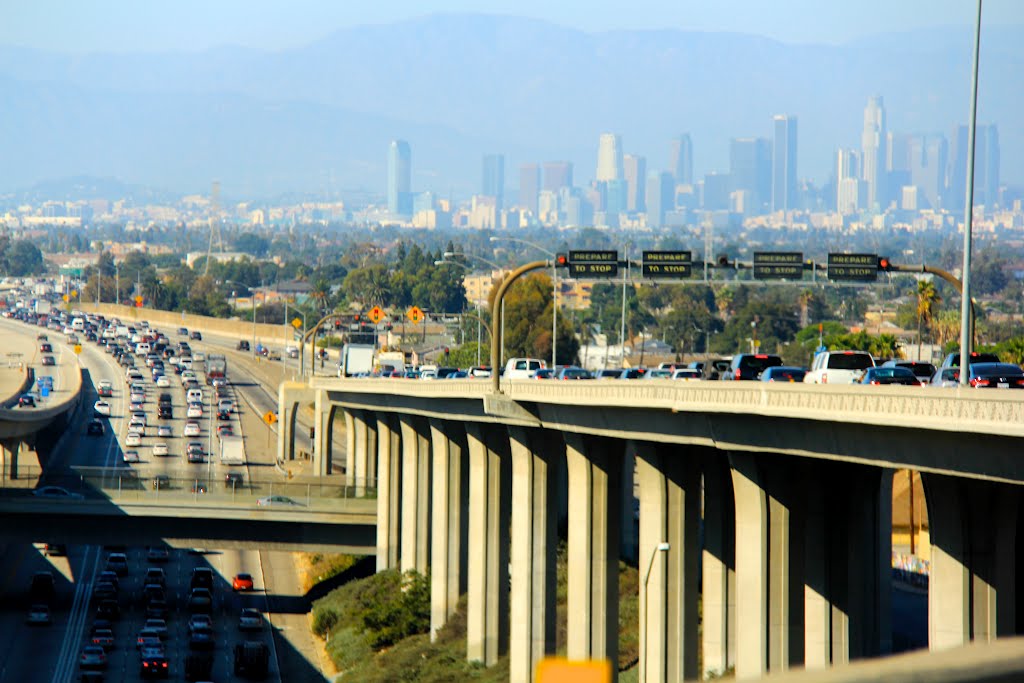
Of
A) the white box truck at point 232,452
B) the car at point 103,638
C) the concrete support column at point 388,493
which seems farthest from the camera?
the white box truck at point 232,452

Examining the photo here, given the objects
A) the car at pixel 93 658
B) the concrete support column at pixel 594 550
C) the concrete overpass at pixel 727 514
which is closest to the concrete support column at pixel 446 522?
the concrete overpass at pixel 727 514

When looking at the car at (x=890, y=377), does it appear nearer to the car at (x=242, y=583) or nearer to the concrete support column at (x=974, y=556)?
the concrete support column at (x=974, y=556)

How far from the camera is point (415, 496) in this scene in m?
82.3

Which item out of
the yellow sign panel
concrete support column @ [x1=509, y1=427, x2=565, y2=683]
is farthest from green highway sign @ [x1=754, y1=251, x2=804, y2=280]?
the yellow sign panel

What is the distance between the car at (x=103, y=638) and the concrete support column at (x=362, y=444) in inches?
1273

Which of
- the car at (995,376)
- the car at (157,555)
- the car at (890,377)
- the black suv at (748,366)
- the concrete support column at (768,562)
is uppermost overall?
the car at (995,376)

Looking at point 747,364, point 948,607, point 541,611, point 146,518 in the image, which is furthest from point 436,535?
point 948,607

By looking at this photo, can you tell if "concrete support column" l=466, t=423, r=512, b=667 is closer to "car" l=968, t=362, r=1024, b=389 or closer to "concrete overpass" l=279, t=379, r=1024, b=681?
"concrete overpass" l=279, t=379, r=1024, b=681

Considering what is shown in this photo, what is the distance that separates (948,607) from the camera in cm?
3409

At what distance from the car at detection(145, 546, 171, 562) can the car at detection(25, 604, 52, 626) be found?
57.1ft

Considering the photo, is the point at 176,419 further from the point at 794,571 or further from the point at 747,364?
the point at 794,571

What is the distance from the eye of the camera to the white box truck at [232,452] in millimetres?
124188

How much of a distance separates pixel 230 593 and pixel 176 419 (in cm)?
7123

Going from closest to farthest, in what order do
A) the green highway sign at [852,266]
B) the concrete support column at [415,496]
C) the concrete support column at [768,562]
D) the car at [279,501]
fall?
the concrete support column at [768,562]
the green highway sign at [852,266]
the car at [279,501]
the concrete support column at [415,496]
